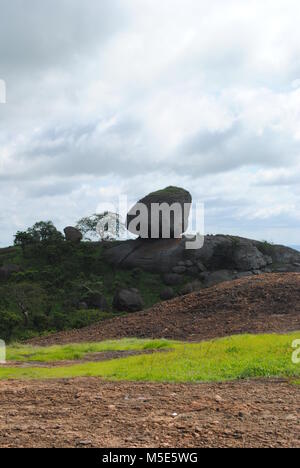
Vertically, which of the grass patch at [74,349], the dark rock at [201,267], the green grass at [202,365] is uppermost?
the dark rock at [201,267]

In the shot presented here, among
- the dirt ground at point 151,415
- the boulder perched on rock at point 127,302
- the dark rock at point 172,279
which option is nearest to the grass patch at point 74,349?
the dirt ground at point 151,415

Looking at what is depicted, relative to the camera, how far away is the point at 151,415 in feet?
23.4

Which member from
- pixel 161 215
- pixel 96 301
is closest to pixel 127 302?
pixel 96 301

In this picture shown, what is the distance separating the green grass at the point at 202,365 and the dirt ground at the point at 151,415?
0.86m

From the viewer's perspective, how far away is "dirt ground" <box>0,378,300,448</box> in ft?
19.6

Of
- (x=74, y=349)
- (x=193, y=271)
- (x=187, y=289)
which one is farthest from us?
(x=193, y=271)

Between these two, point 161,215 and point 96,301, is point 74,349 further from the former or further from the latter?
point 161,215

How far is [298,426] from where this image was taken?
6.43 metres

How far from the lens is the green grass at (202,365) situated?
10.6 metres

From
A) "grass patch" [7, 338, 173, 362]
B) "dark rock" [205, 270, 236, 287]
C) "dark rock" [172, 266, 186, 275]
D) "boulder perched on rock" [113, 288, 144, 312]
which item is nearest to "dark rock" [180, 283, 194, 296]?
"dark rock" [205, 270, 236, 287]

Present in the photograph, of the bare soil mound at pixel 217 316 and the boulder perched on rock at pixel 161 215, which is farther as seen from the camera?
the boulder perched on rock at pixel 161 215

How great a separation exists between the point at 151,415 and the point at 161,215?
137 ft

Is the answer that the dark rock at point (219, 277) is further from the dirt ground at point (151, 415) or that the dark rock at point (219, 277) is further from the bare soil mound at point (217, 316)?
the dirt ground at point (151, 415)
